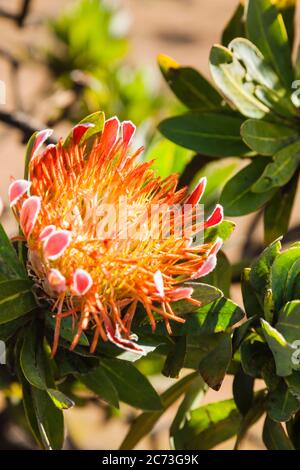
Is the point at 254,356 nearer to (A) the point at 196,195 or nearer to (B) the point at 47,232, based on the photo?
(A) the point at 196,195

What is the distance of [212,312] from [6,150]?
2482 mm

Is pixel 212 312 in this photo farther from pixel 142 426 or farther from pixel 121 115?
pixel 121 115

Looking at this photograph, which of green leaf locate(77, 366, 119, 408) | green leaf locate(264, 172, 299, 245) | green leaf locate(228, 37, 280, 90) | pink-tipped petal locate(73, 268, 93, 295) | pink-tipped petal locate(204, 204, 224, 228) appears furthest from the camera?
green leaf locate(264, 172, 299, 245)

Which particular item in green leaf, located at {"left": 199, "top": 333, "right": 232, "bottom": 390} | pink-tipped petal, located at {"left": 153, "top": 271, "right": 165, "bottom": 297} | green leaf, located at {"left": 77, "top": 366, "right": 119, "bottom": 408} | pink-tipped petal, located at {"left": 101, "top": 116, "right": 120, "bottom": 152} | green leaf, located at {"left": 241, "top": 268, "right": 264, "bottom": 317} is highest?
pink-tipped petal, located at {"left": 101, "top": 116, "right": 120, "bottom": 152}

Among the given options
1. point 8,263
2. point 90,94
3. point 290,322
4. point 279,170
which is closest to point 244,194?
point 279,170

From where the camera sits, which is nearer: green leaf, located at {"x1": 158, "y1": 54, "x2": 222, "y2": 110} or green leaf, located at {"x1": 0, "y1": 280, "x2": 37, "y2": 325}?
green leaf, located at {"x1": 0, "y1": 280, "x2": 37, "y2": 325}

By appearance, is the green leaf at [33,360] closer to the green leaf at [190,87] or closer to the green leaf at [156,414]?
the green leaf at [156,414]

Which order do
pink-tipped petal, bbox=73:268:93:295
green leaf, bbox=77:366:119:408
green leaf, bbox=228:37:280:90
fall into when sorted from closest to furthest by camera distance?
pink-tipped petal, bbox=73:268:93:295
green leaf, bbox=77:366:119:408
green leaf, bbox=228:37:280:90

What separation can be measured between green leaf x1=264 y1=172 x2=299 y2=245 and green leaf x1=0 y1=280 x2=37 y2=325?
0.48 meters

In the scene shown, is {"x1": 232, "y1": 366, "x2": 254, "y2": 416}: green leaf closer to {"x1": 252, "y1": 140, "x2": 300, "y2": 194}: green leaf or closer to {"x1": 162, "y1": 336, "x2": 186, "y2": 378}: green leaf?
{"x1": 162, "y1": 336, "x2": 186, "y2": 378}: green leaf

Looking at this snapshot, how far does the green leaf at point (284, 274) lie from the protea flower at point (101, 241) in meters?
0.10

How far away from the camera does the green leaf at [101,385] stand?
1201mm

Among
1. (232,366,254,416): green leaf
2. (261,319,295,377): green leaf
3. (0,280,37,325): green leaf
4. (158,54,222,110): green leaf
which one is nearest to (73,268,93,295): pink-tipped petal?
(0,280,37,325): green leaf

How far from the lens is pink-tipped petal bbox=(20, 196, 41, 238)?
1.00 m
